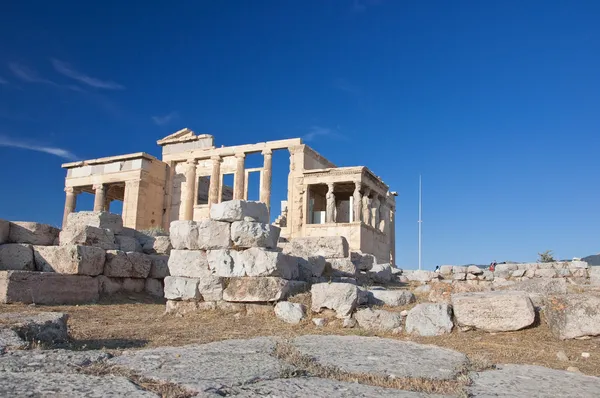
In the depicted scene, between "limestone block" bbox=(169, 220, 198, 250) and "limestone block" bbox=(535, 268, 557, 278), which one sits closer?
"limestone block" bbox=(169, 220, 198, 250)

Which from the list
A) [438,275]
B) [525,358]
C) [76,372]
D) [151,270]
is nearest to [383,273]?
[438,275]

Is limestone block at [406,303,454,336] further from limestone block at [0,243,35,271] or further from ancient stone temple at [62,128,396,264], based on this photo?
ancient stone temple at [62,128,396,264]

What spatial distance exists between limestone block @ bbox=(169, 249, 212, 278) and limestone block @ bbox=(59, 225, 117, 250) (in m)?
3.44

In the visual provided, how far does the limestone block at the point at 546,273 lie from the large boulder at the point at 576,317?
47.6 feet

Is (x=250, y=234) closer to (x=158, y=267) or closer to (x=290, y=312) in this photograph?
(x=290, y=312)

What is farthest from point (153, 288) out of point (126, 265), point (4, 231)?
point (4, 231)

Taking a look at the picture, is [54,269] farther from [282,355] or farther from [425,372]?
[425,372]

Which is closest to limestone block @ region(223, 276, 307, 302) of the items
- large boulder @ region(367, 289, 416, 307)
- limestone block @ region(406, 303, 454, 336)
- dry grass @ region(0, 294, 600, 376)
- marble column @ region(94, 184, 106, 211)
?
dry grass @ region(0, 294, 600, 376)

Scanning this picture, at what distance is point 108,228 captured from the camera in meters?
13.1

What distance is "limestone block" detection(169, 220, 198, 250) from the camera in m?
9.30

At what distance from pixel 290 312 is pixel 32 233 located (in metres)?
7.32

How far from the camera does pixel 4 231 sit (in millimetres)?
11062

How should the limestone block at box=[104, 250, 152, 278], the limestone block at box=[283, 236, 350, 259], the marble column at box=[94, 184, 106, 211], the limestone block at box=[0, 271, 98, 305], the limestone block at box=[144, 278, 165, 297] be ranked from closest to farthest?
the limestone block at box=[0, 271, 98, 305]
the limestone block at box=[104, 250, 152, 278]
the limestone block at box=[144, 278, 165, 297]
the limestone block at box=[283, 236, 350, 259]
the marble column at box=[94, 184, 106, 211]

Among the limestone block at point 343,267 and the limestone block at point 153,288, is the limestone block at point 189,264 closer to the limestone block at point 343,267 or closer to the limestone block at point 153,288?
the limestone block at point 153,288
